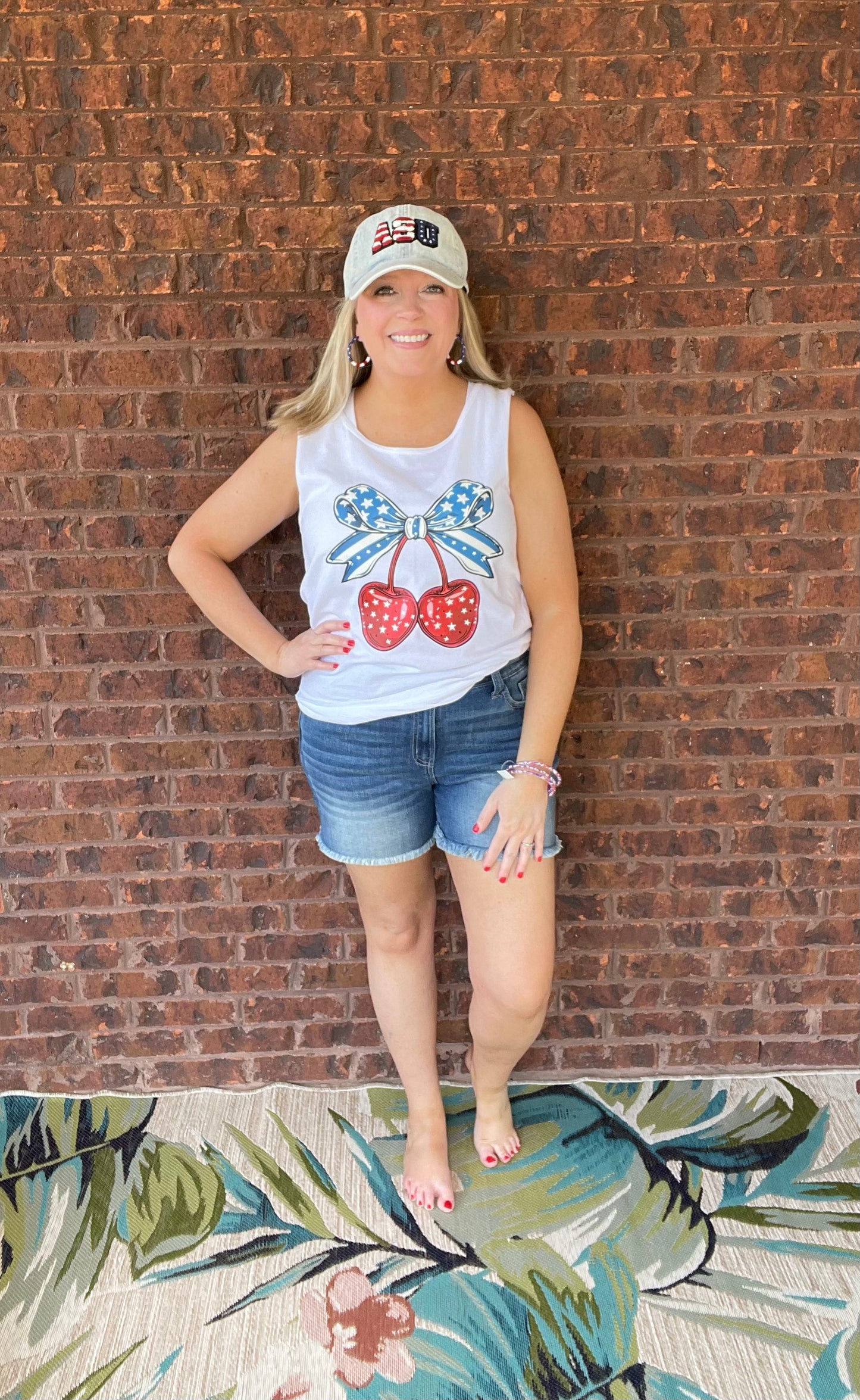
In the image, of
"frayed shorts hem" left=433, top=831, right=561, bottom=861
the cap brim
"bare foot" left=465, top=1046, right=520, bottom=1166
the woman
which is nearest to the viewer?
the cap brim

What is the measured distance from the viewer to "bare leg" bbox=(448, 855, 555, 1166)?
1878mm

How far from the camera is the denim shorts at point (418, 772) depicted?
1812 mm

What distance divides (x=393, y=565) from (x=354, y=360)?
41 centimetres

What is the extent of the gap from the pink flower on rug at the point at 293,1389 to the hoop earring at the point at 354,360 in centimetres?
181

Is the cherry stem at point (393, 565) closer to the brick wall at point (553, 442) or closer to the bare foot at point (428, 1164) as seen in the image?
the brick wall at point (553, 442)

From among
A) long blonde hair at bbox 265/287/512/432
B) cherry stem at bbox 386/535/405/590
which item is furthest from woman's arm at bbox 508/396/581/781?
cherry stem at bbox 386/535/405/590

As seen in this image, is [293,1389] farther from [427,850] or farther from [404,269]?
[404,269]

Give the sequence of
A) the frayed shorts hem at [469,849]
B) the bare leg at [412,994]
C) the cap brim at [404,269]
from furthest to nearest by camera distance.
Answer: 1. the bare leg at [412,994]
2. the frayed shorts hem at [469,849]
3. the cap brim at [404,269]

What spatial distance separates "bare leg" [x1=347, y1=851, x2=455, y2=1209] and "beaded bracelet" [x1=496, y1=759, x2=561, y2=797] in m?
0.29

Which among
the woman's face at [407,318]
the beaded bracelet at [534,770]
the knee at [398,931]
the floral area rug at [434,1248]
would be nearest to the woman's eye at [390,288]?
the woman's face at [407,318]

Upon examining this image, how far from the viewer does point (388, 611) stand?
1.78 m

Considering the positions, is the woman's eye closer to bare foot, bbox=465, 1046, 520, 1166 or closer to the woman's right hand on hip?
the woman's right hand on hip

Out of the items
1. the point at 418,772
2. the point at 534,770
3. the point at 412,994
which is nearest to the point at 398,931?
the point at 412,994

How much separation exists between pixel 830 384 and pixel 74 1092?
2355 mm
